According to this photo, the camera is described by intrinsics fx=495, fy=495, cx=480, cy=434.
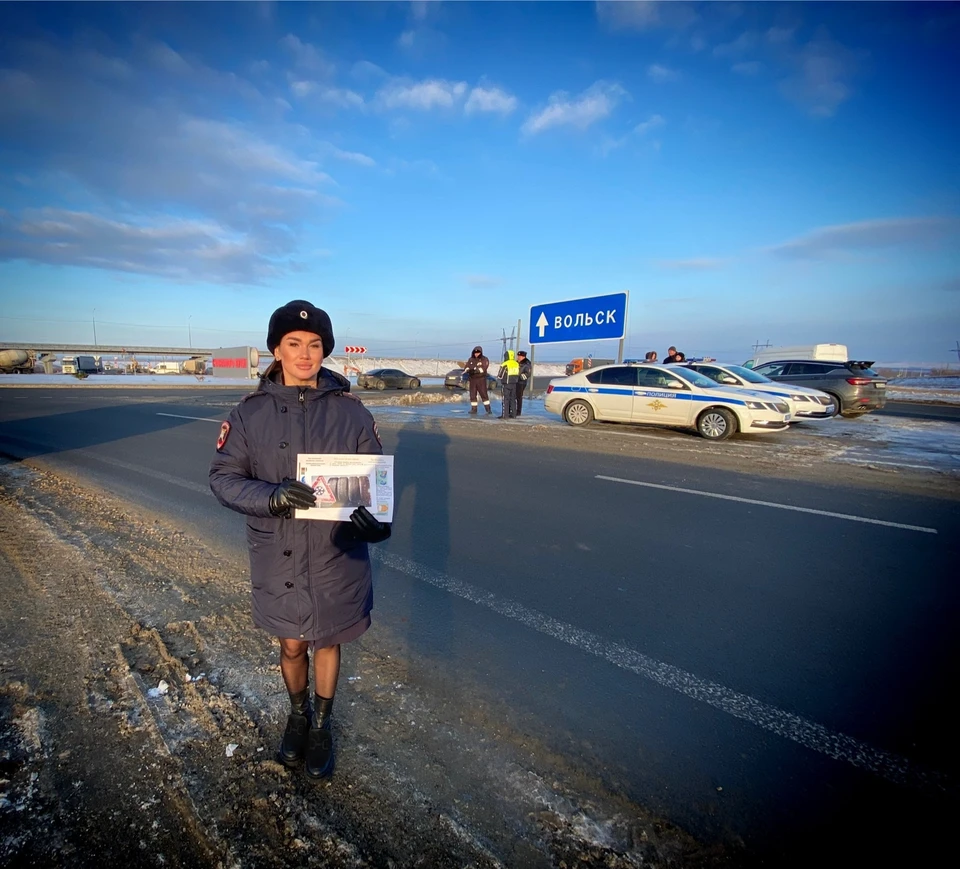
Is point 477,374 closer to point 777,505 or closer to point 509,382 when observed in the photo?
point 509,382

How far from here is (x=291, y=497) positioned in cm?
181

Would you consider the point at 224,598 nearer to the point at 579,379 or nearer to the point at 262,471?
the point at 262,471

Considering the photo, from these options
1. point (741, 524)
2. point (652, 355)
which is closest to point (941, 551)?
point (741, 524)

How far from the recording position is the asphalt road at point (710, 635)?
1.98 m

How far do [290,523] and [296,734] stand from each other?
90cm

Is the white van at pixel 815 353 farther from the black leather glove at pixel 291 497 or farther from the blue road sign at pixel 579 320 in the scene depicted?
the black leather glove at pixel 291 497

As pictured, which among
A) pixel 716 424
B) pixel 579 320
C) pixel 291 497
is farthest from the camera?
pixel 579 320

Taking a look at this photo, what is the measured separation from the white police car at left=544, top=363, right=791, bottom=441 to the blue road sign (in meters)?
4.12

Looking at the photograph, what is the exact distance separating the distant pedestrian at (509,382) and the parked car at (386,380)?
717 inches

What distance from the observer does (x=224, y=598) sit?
3.44m

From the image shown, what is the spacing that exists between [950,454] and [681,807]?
10.8m

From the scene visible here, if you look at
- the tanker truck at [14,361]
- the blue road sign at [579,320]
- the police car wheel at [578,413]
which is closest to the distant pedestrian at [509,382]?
the police car wheel at [578,413]

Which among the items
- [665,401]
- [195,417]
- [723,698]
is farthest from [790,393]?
[195,417]

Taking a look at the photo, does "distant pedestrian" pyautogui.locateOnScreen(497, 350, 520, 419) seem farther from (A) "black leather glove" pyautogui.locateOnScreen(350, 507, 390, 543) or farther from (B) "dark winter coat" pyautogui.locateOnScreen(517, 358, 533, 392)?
(A) "black leather glove" pyautogui.locateOnScreen(350, 507, 390, 543)
